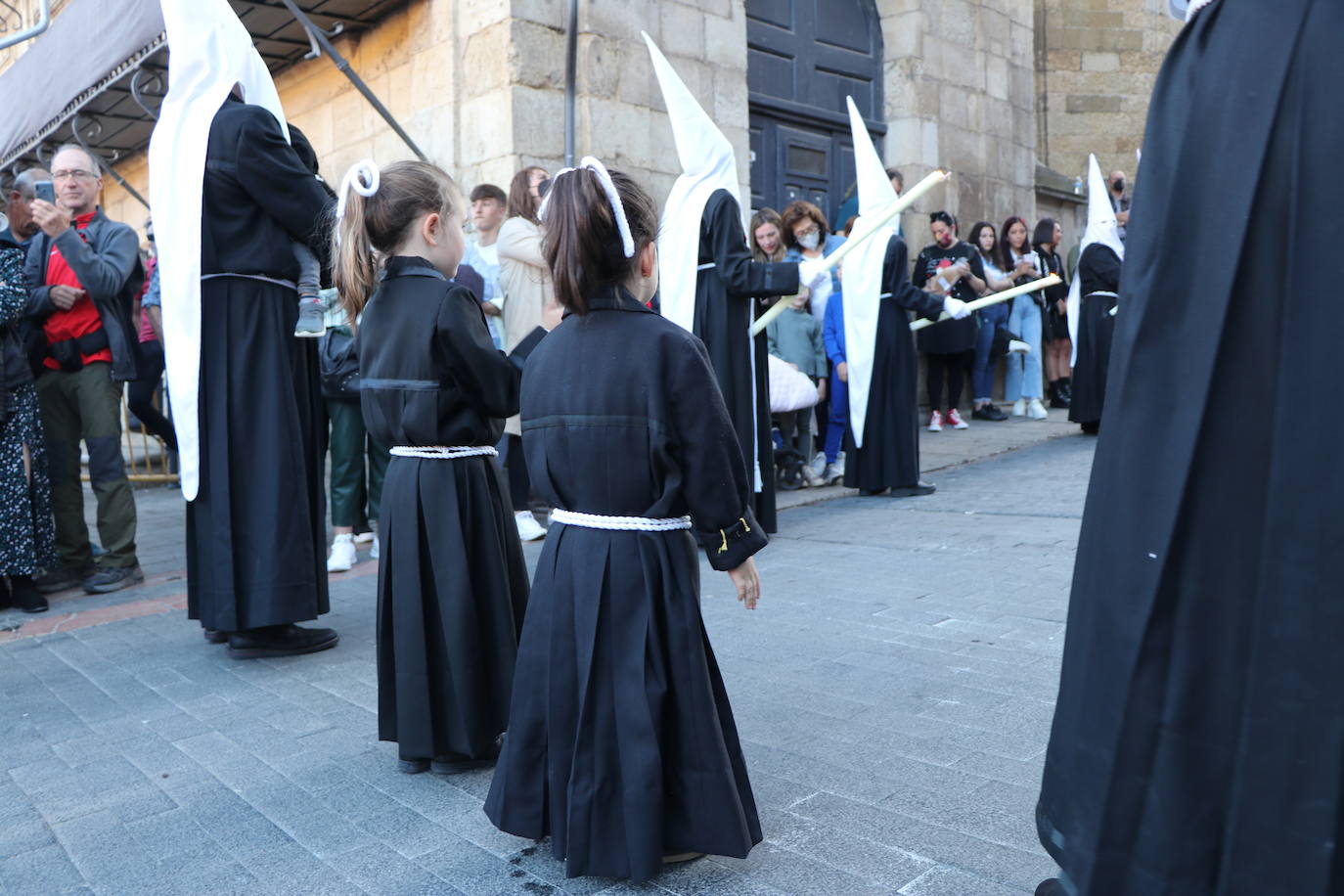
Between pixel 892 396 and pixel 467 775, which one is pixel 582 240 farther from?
pixel 892 396

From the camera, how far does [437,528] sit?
121 inches

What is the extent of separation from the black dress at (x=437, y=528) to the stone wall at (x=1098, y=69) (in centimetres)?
1457

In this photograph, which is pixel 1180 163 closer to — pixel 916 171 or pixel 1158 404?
pixel 1158 404

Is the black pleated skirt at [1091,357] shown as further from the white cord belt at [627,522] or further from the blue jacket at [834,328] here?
the white cord belt at [627,522]

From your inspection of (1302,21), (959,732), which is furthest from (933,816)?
(1302,21)

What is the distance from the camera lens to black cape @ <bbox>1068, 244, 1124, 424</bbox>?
991cm

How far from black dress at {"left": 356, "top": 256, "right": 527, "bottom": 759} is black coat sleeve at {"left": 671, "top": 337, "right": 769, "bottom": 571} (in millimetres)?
873

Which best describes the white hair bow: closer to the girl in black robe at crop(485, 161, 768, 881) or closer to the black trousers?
the girl in black robe at crop(485, 161, 768, 881)

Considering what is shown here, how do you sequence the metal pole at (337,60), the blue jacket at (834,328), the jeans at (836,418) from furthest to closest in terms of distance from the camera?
the blue jacket at (834,328) < the jeans at (836,418) < the metal pole at (337,60)

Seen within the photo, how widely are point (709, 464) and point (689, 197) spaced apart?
12.9ft

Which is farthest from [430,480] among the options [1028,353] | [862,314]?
[1028,353]

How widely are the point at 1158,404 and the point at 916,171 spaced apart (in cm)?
1028

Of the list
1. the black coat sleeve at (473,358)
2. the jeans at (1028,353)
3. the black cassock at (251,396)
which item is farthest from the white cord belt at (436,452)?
the jeans at (1028,353)

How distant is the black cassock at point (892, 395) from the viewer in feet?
24.6
